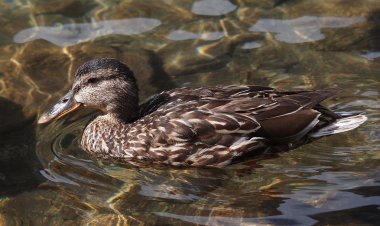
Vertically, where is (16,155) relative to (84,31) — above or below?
below

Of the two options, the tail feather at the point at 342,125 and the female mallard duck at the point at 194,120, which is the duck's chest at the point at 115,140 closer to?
the female mallard duck at the point at 194,120

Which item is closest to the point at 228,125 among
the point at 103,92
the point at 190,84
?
the point at 103,92

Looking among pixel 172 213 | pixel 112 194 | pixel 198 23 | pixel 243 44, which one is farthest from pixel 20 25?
pixel 172 213

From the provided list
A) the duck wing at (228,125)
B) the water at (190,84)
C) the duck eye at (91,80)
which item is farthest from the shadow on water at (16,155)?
the duck wing at (228,125)

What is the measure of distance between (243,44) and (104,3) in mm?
2245

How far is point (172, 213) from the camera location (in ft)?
19.5

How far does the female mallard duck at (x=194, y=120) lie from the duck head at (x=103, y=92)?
10 mm

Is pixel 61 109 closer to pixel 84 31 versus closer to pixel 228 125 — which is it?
pixel 228 125

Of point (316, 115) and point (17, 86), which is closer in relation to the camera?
point (316, 115)

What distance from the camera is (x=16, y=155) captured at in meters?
6.93

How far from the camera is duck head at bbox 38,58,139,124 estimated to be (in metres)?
7.04

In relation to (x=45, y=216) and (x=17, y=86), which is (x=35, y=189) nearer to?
(x=45, y=216)

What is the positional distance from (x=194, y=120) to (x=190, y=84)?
59.5 inches

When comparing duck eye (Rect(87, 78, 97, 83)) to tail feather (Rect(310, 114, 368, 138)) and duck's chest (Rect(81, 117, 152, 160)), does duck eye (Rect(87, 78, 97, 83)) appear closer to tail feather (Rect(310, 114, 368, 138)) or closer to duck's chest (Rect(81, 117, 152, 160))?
duck's chest (Rect(81, 117, 152, 160))
